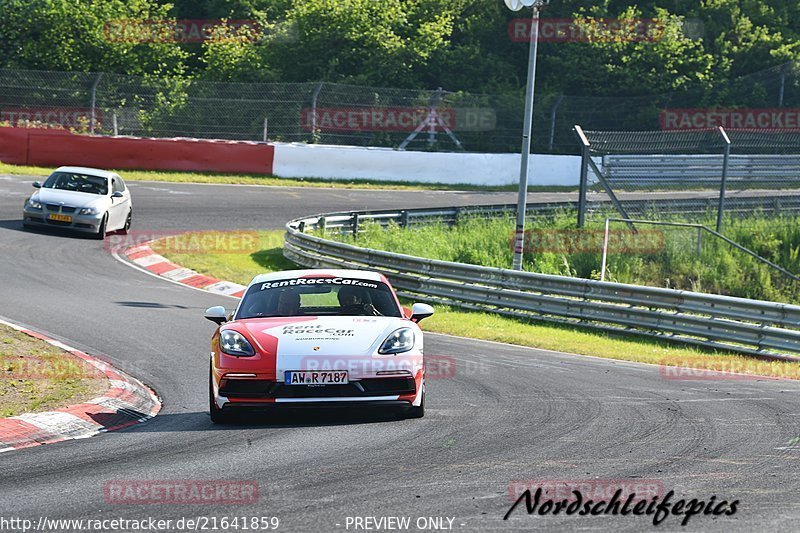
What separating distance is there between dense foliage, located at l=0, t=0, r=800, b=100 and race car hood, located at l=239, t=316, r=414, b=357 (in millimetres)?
35007

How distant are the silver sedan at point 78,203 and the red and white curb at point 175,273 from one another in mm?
875

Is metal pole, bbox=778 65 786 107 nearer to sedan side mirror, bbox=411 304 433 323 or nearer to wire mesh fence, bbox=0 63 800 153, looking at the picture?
wire mesh fence, bbox=0 63 800 153

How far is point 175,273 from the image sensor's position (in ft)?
67.4

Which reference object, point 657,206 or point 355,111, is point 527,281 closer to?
point 657,206

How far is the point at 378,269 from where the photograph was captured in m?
19.5

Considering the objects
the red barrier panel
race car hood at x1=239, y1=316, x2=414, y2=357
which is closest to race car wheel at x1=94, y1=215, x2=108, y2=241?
the red barrier panel

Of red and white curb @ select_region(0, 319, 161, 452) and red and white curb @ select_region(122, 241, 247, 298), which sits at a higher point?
red and white curb @ select_region(0, 319, 161, 452)

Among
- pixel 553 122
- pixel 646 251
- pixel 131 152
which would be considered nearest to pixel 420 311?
pixel 646 251

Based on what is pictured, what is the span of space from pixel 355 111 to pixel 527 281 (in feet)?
61.2

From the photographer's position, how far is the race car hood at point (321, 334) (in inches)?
332

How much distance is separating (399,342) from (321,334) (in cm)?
64

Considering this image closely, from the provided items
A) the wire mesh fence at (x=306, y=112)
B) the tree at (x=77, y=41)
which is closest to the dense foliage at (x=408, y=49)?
the tree at (x=77, y=41)

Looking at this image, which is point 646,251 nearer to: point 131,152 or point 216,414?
point 216,414

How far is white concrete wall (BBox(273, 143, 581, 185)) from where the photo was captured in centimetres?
3412
